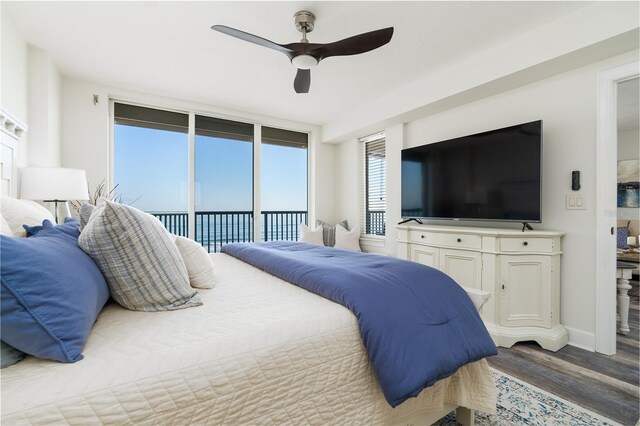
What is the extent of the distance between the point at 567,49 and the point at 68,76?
4649 mm

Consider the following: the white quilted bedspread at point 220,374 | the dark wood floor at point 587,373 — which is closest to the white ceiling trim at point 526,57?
the dark wood floor at point 587,373

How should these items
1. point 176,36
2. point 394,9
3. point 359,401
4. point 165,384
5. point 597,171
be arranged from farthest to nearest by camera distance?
point 176,36, point 597,171, point 394,9, point 359,401, point 165,384

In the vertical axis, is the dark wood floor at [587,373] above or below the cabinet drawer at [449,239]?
below

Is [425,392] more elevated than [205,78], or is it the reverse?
[205,78]

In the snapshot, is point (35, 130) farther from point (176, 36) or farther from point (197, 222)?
point (197, 222)

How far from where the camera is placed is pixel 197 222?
412 centimetres

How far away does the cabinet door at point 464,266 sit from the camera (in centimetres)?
260

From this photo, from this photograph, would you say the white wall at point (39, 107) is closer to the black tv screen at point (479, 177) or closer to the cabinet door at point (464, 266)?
the black tv screen at point (479, 177)

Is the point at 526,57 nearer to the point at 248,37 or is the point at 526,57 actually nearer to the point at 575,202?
the point at 575,202

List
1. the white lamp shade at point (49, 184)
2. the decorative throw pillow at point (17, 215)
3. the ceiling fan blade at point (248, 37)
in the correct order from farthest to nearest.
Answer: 1. the white lamp shade at point (49, 184)
2. the ceiling fan blade at point (248, 37)
3. the decorative throw pillow at point (17, 215)

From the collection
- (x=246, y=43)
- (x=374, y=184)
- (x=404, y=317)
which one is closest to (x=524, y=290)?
(x=404, y=317)

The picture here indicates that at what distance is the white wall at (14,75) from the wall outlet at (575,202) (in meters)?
4.32

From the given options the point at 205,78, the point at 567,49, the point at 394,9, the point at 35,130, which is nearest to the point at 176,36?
the point at 205,78

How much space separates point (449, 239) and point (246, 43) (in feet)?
8.48
